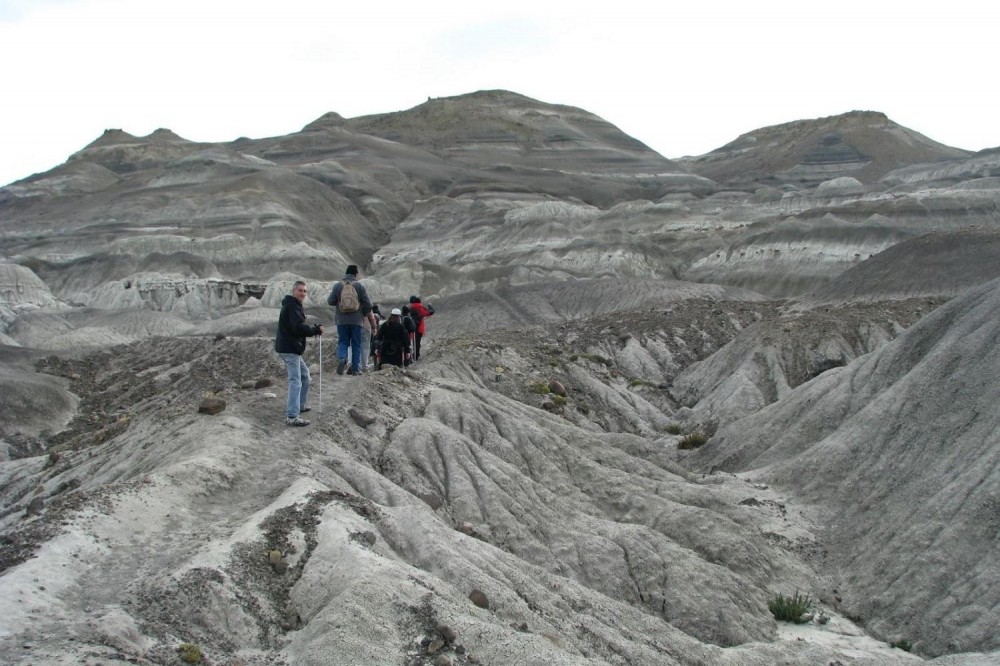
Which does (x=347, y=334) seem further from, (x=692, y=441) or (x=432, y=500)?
(x=692, y=441)

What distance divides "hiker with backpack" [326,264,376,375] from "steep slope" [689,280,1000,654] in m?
9.77

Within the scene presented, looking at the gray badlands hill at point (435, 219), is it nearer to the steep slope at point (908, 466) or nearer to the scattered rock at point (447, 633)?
the steep slope at point (908, 466)

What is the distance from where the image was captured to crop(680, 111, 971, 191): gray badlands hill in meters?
136

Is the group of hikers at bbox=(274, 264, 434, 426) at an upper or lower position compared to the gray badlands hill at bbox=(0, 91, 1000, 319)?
lower

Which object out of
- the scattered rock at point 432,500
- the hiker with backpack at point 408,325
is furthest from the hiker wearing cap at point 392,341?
the scattered rock at point 432,500

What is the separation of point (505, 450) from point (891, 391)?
9.16m

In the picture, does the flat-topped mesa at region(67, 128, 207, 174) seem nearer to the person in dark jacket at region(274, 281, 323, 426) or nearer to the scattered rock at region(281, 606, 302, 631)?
the person in dark jacket at region(274, 281, 323, 426)

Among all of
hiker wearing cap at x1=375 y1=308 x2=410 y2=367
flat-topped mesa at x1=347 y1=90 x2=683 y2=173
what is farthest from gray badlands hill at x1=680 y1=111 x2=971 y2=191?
hiker wearing cap at x1=375 y1=308 x2=410 y2=367

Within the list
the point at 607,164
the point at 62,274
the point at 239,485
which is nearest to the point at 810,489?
the point at 239,485

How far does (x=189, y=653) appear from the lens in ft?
29.5

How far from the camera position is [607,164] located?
155625mm

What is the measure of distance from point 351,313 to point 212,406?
4081 millimetres

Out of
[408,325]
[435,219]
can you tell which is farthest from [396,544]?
[435,219]

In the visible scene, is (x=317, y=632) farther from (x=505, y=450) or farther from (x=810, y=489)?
(x=810, y=489)
